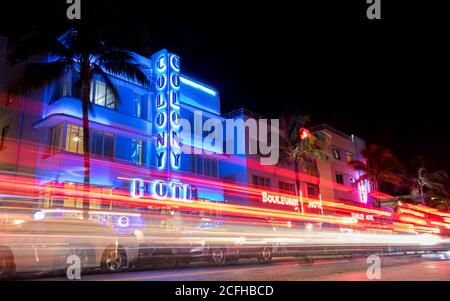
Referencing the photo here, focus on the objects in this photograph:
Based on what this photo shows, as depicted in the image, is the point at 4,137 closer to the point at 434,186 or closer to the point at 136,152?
the point at 136,152

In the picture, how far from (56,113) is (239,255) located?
11841 millimetres

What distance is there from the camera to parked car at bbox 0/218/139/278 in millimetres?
10602

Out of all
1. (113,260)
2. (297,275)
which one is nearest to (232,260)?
(113,260)

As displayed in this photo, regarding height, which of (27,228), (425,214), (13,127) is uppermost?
(13,127)

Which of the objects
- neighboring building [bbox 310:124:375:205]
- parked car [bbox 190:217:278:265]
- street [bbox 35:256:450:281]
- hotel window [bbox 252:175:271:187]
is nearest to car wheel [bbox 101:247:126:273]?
street [bbox 35:256:450:281]

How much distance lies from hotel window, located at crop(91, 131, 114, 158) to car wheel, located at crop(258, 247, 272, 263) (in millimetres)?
10619

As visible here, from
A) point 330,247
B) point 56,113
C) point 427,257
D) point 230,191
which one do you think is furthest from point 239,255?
point 230,191

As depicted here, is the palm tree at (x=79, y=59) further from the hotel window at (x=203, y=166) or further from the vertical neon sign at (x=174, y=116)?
the hotel window at (x=203, y=166)

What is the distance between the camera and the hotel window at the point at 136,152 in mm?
25641

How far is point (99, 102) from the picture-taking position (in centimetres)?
2502

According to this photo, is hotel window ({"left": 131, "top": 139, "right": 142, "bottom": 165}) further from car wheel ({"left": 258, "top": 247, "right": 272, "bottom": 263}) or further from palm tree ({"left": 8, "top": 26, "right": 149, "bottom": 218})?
car wheel ({"left": 258, "top": 247, "right": 272, "bottom": 263})

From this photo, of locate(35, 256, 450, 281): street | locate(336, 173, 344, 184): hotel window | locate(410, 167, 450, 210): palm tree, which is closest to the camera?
locate(35, 256, 450, 281): street

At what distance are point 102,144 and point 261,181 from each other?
48.0 feet
